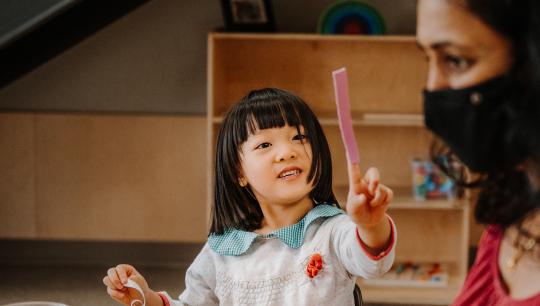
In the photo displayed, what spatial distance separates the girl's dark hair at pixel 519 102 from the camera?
2.14ft

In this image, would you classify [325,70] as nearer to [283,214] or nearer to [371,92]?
[371,92]

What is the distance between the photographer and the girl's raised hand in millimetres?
1350

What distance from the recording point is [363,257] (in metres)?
1.20

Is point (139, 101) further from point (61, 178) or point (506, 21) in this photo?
point (506, 21)

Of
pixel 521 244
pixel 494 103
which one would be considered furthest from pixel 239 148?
pixel 494 103

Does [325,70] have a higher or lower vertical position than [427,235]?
higher

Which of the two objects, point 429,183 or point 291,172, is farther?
point 429,183

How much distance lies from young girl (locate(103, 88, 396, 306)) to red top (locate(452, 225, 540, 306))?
0.33 meters

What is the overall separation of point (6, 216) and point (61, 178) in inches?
13.7

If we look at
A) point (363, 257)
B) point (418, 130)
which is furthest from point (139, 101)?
point (363, 257)

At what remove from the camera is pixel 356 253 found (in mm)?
1224

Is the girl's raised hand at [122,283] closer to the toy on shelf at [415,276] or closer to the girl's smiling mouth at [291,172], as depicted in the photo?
the girl's smiling mouth at [291,172]

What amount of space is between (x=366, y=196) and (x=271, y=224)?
490mm

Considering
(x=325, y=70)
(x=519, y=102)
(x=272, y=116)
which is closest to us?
(x=519, y=102)
